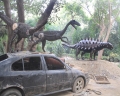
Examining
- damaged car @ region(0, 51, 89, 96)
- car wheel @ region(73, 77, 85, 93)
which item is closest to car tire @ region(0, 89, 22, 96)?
damaged car @ region(0, 51, 89, 96)

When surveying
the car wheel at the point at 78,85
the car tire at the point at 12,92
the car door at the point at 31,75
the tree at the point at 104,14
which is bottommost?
the car wheel at the point at 78,85

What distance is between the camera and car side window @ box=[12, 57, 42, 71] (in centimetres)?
390

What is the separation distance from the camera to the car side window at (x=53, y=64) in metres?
4.57

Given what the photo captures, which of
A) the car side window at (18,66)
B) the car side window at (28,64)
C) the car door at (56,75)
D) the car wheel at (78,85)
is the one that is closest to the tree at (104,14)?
the car wheel at (78,85)

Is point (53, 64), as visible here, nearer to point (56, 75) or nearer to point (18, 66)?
point (56, 75)

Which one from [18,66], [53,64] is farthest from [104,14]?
[18,66]

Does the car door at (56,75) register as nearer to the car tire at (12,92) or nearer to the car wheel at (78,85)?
the car wheel at (78,85)

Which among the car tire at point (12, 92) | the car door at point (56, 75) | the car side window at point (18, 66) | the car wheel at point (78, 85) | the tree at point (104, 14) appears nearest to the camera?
the car tire at point (12, 92)

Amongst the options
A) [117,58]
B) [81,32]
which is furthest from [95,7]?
[117,58]

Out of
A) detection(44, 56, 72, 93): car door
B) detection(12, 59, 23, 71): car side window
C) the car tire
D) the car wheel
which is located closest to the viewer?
the car tire

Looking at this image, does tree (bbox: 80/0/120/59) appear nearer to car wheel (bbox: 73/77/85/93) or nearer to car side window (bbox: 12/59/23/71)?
car wheel (bbox: 73/77/85/93)

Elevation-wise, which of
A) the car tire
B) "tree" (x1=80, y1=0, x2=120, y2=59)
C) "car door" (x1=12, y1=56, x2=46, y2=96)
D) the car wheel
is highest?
"tree" (x1=80, y1=0, x2=120, y2=59)

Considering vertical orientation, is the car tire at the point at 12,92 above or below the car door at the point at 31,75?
below

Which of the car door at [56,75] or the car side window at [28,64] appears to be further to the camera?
the car door at [56,75]
